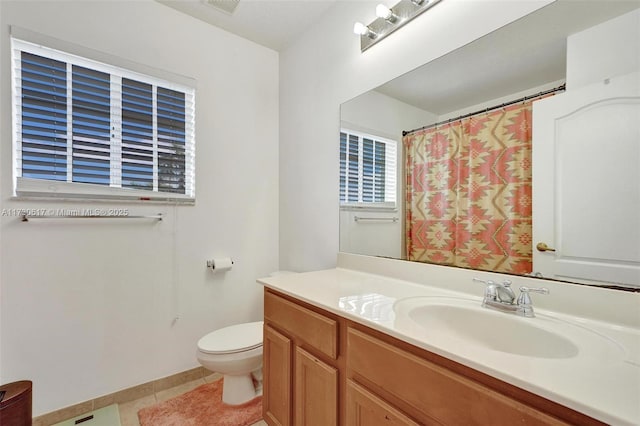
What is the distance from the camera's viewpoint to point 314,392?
45.6 inches

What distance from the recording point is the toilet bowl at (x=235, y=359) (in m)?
1.62

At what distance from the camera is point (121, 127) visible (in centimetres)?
183

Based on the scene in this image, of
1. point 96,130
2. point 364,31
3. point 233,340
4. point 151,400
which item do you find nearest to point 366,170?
point 364,31

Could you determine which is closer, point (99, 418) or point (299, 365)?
point (299, 365)

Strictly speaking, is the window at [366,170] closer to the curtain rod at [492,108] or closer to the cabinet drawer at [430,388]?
the curtain rod at [492,108]

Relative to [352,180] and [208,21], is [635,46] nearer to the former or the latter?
[352,180]

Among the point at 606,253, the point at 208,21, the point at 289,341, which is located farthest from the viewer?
the point at 208,21

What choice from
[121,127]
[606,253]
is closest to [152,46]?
[121,127]

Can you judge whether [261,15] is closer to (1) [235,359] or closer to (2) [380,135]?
(2) [380,135]

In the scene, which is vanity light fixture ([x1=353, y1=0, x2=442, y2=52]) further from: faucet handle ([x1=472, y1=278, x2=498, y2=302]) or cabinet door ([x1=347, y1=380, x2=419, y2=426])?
cabinet door ([x1=347, y1=380, x2=419, y2=426])

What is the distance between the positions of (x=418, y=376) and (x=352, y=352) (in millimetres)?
272

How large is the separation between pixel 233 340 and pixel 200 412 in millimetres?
450

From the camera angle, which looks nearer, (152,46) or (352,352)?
(352,352)

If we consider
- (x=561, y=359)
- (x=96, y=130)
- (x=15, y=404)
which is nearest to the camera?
(x=561, y=359)
